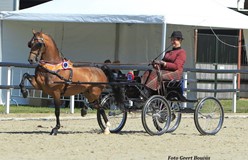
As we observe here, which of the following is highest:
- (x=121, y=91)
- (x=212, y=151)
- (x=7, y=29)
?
(x=7, y=29)

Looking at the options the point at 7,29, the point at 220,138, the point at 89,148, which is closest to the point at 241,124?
the point at 220,138

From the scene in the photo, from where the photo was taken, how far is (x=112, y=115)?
1446cm

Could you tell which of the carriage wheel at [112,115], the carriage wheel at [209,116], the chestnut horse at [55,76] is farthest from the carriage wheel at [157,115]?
the chestnut horse at [55,76]

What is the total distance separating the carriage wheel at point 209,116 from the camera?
558 inches

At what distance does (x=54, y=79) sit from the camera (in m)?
13.6

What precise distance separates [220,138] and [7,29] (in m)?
9.68

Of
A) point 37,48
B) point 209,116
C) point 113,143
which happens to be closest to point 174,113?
point 209,116

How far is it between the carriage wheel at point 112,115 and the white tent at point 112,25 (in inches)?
217

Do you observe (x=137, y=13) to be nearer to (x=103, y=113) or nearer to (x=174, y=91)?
(x=174, y=91)

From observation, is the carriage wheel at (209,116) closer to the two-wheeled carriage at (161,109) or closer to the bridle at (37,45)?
the two-wheeled carriage at (161,109)

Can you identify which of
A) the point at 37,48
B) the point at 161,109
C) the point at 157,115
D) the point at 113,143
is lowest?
the point at 113,143

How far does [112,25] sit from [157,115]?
9226 millimetres

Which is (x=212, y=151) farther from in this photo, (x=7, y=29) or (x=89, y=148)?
(x=7, y=29)

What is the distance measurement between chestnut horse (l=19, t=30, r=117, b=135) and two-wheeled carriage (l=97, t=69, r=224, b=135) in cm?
38
